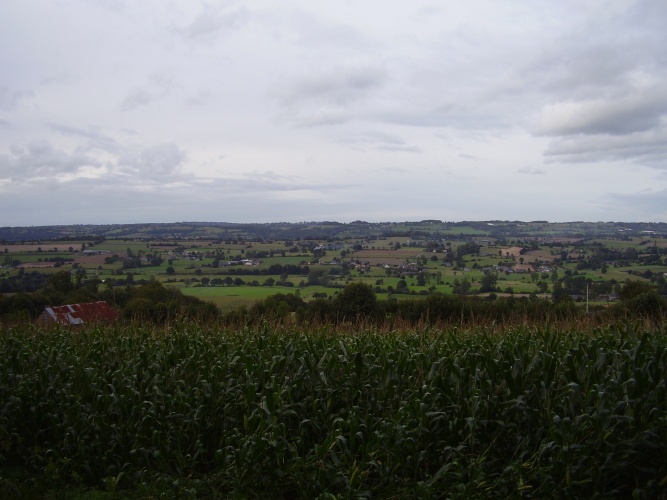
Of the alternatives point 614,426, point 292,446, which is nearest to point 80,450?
point 292,446

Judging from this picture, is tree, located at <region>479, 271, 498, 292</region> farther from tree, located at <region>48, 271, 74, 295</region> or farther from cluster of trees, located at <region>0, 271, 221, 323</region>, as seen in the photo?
tree, located at <region>48, 271, 74, 295</region>

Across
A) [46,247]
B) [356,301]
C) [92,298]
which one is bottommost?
[92,298]

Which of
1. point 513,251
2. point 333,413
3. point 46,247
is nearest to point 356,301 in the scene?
point 333,413

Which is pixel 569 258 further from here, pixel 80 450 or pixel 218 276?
pixel 80 450

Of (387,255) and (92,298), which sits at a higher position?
(387,255)

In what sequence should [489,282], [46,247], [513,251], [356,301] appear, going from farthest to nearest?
[513,251] < [46,247] < [489,282] < [356,301]

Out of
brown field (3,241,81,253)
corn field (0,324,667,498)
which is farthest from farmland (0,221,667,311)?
corn field (0,324,667,498)

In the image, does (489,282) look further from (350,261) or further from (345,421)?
(345,421)

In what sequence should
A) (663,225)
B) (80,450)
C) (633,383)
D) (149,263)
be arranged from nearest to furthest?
(633,383)
(80,450)
(149,263)
(663,225)

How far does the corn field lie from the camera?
5391mm

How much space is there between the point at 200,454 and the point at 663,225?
72.1 m

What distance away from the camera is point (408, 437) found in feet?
18.8

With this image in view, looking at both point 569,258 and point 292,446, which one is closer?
point 292,446

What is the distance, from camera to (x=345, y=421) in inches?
246
